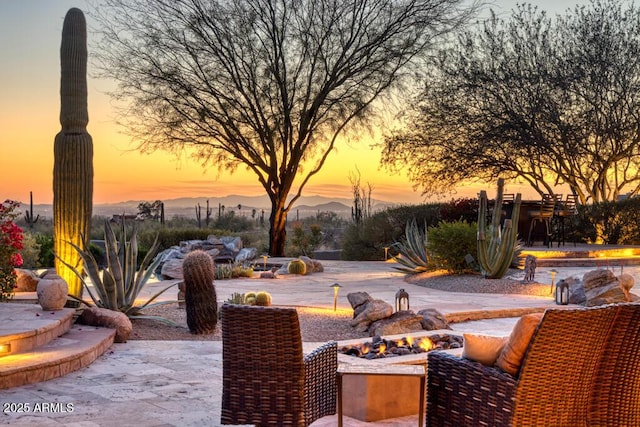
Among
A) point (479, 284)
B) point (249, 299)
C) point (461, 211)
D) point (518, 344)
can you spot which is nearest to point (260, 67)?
point (461, 211)

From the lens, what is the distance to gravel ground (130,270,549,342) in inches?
311

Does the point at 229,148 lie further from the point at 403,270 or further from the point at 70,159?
the point at 70,159

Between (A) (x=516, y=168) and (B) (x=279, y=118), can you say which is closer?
(B) (x=279, y=118)

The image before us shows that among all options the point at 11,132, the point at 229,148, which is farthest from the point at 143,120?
the point at 11,132

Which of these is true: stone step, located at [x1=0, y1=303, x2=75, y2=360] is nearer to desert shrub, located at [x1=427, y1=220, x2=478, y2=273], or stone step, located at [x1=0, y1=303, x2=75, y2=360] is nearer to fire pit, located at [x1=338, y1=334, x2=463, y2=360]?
fire pit, located at [x1=338, y1=334, x2=463, y2=360]

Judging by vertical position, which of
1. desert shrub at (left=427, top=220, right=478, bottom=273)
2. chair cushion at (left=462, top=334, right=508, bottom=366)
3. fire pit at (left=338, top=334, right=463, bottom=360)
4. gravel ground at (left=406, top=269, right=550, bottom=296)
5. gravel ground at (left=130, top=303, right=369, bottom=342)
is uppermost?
desert shrub at (left=427, top=220, right=478, bottom=273)

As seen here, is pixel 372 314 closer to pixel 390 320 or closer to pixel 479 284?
pixel 390 320

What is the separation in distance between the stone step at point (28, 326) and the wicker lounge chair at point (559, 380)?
11.5ft

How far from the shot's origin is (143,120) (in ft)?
62.1

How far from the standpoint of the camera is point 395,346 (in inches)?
241

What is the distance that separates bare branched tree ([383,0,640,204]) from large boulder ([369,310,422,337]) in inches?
563

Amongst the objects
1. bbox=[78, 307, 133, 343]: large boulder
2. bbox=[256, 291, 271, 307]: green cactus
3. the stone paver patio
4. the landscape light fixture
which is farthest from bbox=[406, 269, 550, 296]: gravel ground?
the landscape light fixture

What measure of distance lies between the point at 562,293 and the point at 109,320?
5434 mm

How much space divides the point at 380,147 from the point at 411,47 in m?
3.75
